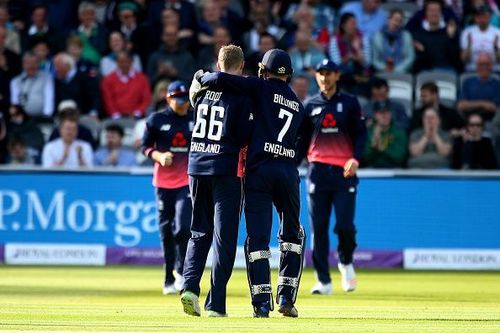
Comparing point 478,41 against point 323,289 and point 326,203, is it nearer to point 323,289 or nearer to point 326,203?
point 326,203

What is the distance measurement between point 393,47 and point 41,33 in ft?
22.8

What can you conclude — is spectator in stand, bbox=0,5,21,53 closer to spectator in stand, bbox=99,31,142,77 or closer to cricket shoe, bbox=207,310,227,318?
spectator in stand, bbox=99,31,142,77

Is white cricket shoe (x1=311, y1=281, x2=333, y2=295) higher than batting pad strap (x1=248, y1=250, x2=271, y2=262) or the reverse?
the reverse

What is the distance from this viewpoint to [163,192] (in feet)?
54.9

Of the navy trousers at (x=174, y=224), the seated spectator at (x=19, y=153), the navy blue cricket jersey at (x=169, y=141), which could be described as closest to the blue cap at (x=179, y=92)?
the navy blue cricket jersey at (x=169, y=141)

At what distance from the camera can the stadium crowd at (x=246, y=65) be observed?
23672 millimetres

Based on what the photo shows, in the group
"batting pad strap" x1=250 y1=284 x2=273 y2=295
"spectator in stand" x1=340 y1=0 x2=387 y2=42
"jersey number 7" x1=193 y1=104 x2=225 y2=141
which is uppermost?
"spectator in stand" x1=340 y1=0 x2=387 y2=42

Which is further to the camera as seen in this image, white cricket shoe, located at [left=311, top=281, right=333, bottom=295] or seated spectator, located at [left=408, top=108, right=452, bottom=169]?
seated spectator, located at [left=408, top=108, right=452, bottom=169]

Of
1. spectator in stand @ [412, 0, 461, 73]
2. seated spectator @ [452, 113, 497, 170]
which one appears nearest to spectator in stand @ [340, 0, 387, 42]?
spectator in stand @ [412, 0, 461, 73]

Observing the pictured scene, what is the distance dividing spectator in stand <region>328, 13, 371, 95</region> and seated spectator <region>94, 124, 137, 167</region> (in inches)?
174

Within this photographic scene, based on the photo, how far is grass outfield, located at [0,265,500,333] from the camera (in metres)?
11.5

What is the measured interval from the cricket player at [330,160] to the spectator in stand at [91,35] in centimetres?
1069

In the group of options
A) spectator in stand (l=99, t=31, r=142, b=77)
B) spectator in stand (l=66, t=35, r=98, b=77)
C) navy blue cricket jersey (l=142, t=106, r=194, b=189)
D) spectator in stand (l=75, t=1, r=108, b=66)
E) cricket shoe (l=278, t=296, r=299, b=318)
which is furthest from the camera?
spectator in stand (l=75, t=1, r=108, b=66)

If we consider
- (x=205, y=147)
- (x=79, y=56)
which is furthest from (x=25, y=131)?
(x=205, y=147)
